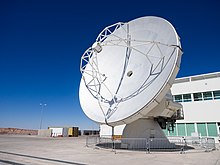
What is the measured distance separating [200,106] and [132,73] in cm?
1679

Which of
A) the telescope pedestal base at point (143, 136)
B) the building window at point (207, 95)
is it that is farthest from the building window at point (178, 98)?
the telescope pedestal base at point (143, 136)

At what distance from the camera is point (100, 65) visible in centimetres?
1727

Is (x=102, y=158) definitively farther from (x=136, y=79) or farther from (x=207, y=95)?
(x=207, y=95)

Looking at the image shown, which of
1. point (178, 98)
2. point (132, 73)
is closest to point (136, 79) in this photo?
point (132, 73)

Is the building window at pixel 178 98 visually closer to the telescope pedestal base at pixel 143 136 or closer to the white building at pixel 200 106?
the white building at pixel 200 106

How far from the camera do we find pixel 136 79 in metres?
14.0

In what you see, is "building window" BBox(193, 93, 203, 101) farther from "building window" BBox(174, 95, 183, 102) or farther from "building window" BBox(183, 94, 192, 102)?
"building window" BBox(174, 95, 183, 102)

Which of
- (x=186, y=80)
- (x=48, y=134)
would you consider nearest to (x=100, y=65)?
(x=186, y=80)

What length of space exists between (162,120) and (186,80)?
18.0 m

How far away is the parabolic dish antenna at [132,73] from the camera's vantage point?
1158 cm

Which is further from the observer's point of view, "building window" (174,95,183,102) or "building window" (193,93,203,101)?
"building window" (174,95,183,102)

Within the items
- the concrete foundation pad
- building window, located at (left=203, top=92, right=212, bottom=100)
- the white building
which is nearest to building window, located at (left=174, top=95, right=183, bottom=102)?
the white building

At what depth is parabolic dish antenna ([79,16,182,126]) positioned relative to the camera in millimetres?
11578

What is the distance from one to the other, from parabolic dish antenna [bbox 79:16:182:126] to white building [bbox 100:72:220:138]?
15.1 meters
